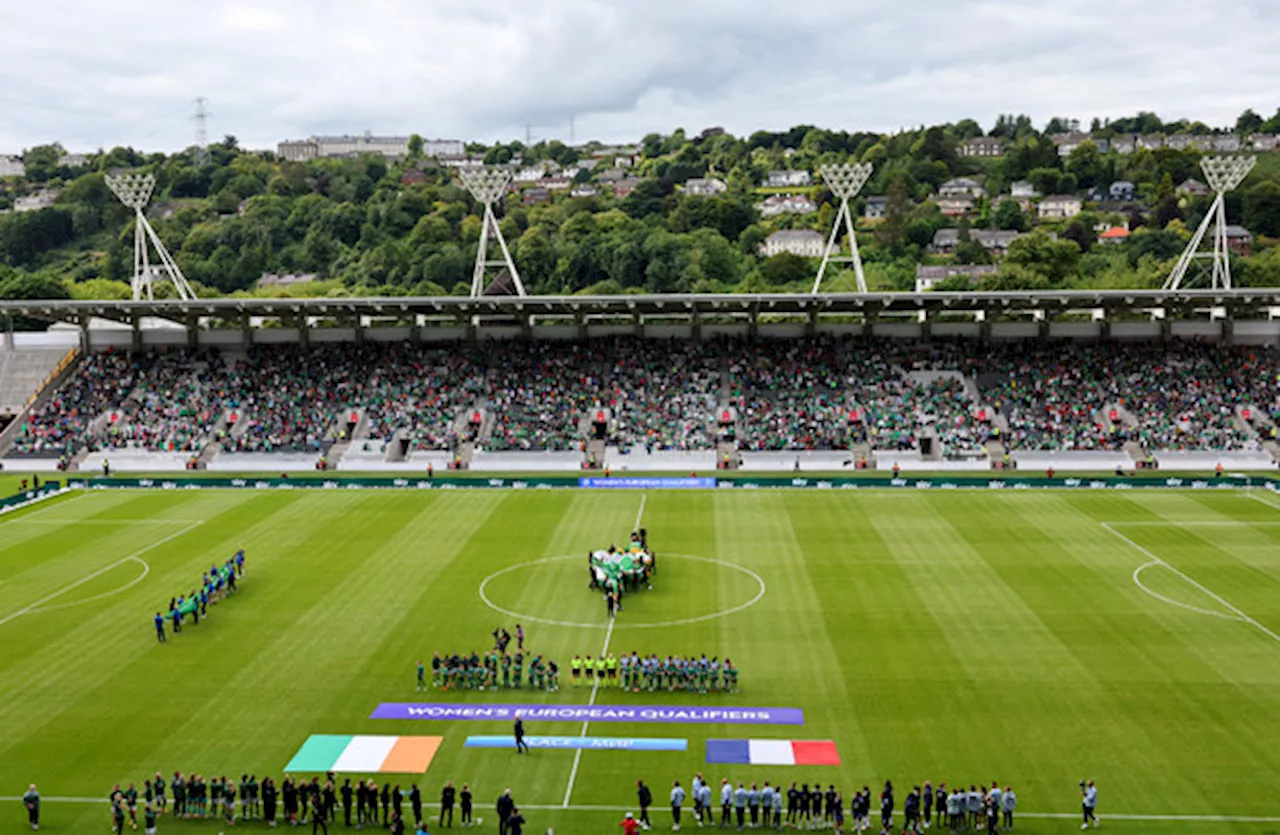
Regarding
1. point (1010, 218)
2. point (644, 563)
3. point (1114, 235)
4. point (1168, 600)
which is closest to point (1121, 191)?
point (1010, 218)

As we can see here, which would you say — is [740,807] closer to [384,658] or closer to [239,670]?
[384,658]

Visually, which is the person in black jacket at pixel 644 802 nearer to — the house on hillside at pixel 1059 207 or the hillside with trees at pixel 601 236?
the hillside with trees at pixel 601 236

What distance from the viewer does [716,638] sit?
31.1 m

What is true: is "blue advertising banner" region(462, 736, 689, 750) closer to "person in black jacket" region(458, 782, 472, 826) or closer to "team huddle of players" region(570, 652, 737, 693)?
"team huddle of players" region(570, 652, 737, 693)

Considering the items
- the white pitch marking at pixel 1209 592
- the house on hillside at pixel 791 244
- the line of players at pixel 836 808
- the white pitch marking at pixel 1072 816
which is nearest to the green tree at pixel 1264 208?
the house on hillside at pixel 791 244

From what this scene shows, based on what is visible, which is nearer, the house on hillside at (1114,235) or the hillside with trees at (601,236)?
A: the hillside with trees at (601,236)

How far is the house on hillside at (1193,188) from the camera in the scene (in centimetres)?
16940

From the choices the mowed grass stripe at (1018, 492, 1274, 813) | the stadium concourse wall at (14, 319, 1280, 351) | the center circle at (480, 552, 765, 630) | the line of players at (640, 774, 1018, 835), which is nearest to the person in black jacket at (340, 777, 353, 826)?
the line of players at (640, 774, 1018, 835)

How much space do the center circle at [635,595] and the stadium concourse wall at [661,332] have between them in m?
31.4

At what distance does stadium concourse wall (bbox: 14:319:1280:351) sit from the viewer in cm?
6662

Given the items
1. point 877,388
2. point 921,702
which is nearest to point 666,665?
point 921,702

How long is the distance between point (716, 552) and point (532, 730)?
53.2 ft

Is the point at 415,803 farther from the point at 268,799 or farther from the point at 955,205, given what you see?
the point at 955,205

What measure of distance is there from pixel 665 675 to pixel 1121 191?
185105mm
